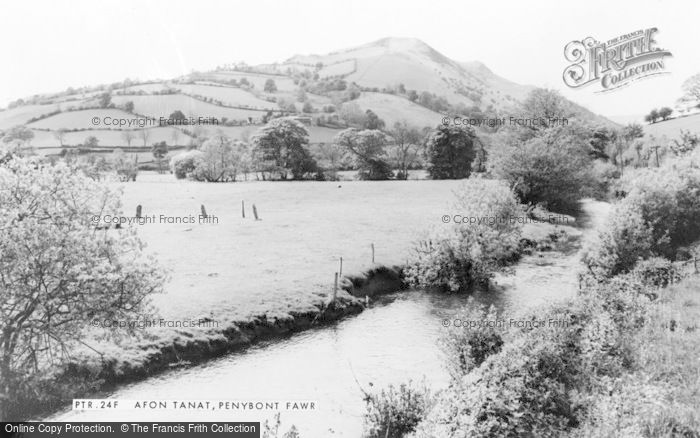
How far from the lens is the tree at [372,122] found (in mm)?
123688

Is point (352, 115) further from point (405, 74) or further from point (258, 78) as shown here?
point (258, 78)

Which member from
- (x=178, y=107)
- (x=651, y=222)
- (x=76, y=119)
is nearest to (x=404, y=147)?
(x=178, y=107)

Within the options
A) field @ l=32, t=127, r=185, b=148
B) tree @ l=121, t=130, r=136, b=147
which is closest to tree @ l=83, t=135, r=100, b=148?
field @ l=32, t=127, r=185, b=148

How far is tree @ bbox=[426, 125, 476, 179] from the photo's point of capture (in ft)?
304

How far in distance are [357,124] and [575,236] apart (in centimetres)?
8317

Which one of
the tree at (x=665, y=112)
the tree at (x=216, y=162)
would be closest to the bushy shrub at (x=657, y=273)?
the tree at (x=216, y=162)

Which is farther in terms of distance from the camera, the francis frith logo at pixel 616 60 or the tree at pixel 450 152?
the tree at pixel 450 152

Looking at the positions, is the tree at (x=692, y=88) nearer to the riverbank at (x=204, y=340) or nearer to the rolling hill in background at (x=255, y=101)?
the riverbank at (x=204, y=340)

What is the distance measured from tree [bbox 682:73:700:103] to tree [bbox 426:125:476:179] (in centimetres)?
4606

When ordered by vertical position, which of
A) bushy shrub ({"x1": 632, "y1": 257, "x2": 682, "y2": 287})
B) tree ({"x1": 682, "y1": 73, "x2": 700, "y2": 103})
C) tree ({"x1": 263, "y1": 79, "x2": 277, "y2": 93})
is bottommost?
bushy shrub ({"x1": 632, "y1": 257, "x2": 682, "y2": 287})

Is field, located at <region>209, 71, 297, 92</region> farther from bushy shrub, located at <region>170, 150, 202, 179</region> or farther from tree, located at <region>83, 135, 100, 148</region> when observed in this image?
bushy shrub, located at <region>170, 150, 202, 179</region>

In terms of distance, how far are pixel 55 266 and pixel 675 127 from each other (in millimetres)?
104295

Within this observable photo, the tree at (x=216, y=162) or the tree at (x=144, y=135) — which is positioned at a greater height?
the tree at (x=144, y=135)

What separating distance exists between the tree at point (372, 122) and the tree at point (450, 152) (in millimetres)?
30350
